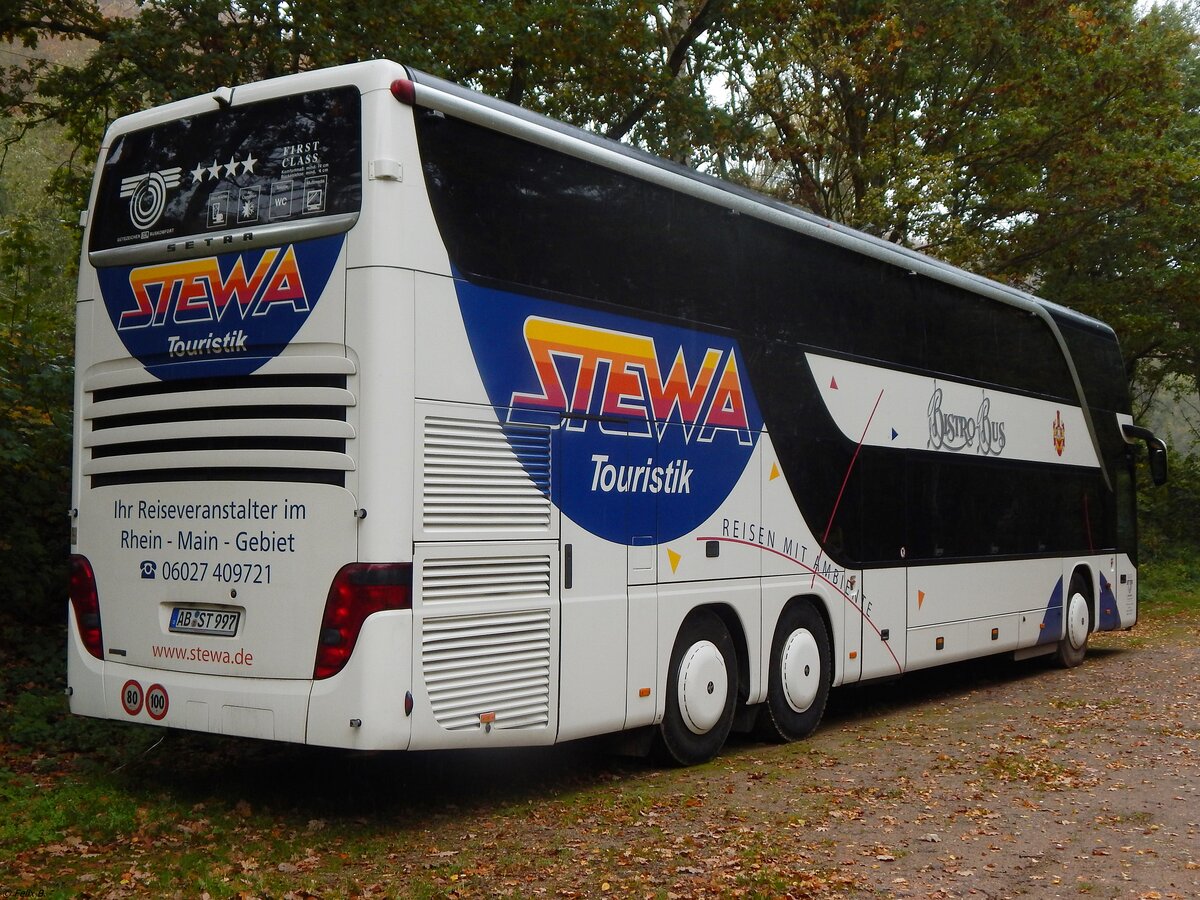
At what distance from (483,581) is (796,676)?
4.06 m

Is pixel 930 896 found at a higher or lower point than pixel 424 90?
lower

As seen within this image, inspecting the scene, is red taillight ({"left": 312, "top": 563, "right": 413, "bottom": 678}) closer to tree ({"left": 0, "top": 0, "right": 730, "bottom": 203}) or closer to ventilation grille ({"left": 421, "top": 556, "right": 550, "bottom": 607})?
ventilation grille ({"left": 421, "top": 556, "right": 550, "bottom": 607})

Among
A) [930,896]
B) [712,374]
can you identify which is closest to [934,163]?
[712,374]

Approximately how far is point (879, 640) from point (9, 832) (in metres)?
7.60

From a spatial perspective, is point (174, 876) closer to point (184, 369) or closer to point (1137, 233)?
point (184, 369)

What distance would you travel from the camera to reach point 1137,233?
1056 inches

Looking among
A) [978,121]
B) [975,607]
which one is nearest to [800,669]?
[975,607]

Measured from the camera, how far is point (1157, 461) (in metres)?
18.0

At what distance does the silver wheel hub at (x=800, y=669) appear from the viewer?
10578mm

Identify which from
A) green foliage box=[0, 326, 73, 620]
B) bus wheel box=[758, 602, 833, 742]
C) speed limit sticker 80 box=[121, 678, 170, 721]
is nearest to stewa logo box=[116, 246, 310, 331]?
speed limit sticker 80 box=[121, 678, 170, 721]

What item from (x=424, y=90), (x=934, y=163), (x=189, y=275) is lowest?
(x=189, y=275)

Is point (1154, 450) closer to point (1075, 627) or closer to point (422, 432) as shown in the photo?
point (1075, 627)

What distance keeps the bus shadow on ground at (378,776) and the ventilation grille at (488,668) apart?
2.69ft

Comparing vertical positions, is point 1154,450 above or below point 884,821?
above
